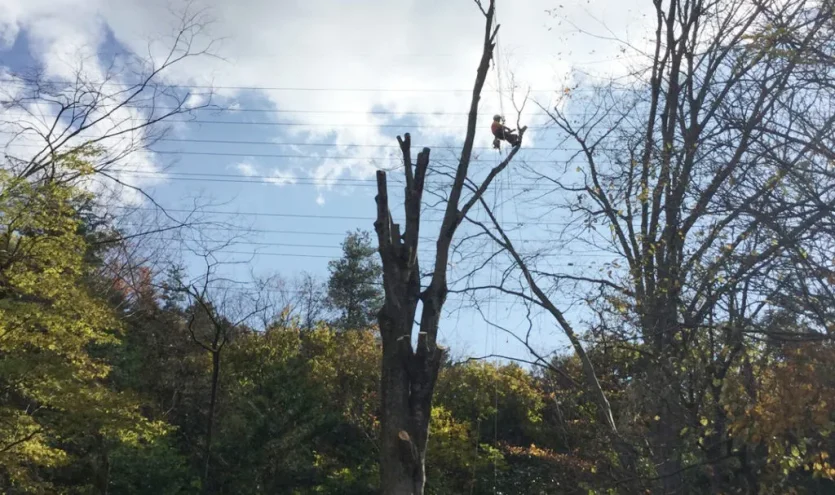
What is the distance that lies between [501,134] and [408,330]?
11.2 ft

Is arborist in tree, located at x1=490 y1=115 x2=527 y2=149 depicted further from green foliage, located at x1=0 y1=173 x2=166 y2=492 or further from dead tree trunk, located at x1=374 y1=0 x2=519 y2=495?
green foliage, located at x1=0 y1=173 x2=166 y2=492

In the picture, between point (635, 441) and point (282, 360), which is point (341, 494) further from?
point (635, 441)

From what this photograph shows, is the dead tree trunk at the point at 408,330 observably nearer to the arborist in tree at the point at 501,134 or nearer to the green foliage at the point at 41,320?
the arborist in tree at the point at 501,134

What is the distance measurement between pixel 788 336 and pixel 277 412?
13731 mm

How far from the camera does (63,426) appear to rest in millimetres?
13672

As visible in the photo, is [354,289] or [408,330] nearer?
[408,330]

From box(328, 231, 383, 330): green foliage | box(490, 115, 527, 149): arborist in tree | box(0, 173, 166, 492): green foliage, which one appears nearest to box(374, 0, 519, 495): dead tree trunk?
box(490, 115, 527, 149): arborist in tree

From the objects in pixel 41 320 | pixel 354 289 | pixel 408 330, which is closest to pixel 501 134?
pixel 408 330

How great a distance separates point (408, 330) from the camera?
8492 mm

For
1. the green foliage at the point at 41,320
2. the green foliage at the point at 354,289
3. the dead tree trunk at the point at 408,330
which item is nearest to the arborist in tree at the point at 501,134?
the dead tree trunk at the point at 408,330

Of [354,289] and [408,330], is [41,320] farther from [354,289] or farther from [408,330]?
[354,289]

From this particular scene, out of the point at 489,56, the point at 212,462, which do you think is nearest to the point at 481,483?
the point at 212,462

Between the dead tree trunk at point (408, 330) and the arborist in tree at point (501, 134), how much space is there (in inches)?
32.6

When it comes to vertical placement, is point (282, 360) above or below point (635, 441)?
above
